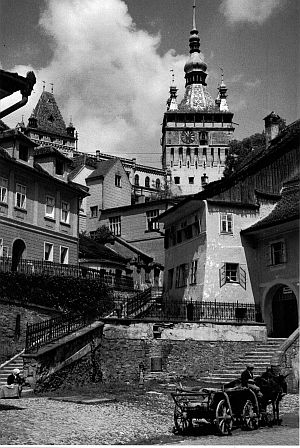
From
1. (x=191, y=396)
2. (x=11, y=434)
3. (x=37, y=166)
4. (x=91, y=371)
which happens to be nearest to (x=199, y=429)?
(x=191, y=396)

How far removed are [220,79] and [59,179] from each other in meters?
18.8

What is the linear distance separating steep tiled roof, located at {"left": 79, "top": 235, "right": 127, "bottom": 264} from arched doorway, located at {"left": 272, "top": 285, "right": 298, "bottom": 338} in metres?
12.2

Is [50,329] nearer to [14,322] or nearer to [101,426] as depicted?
[14,322]

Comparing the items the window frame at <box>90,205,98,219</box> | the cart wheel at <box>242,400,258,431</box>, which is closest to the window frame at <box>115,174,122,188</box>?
the window frame at <box>90,205,98,219</box>

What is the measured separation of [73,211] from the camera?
106 feet

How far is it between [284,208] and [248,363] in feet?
25.6

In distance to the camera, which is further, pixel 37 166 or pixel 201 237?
pixel 37 166

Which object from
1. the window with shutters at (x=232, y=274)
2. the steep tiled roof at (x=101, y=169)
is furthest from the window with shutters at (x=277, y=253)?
the steep tiled roof at (x=101, y=169)

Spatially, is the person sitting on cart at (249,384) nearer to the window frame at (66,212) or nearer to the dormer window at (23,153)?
the dormer window at (23,153)

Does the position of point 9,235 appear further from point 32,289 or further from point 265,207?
point 265,207

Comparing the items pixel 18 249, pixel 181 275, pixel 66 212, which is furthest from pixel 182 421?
pixel 66 212

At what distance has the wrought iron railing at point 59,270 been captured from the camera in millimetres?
26250

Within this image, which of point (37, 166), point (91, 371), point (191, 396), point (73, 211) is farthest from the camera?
point (73, 211)

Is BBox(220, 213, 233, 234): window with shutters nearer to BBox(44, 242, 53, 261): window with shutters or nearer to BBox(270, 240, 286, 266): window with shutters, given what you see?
BBox(270, 240, 286, 266): window with shutters
